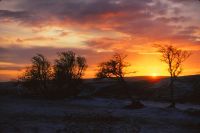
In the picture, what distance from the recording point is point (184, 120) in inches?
1560

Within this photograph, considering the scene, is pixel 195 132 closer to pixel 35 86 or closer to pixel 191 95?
pixel 191 95

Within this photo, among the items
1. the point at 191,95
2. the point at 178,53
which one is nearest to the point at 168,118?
the point at 178,53

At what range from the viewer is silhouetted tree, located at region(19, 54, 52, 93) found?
93375mm

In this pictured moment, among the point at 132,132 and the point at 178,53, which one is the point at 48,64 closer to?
the point at 178,53

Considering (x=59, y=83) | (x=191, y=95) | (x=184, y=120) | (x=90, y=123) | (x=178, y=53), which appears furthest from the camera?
(x=59, y=83)

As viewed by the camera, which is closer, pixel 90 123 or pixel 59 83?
pixel 90 123

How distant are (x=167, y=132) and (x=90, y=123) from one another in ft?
26.6

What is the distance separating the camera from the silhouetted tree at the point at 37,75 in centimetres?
9338

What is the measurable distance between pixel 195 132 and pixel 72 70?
2491 inches

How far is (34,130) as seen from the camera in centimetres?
2950

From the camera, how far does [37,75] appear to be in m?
93.4

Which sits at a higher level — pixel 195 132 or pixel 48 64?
pixel 48 64

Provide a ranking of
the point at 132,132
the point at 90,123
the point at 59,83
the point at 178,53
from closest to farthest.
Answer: the point at 132,132
the point at 90,123
the point at 178,53
the point at 59,83

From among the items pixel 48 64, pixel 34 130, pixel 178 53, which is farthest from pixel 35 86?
pixel 34 130
